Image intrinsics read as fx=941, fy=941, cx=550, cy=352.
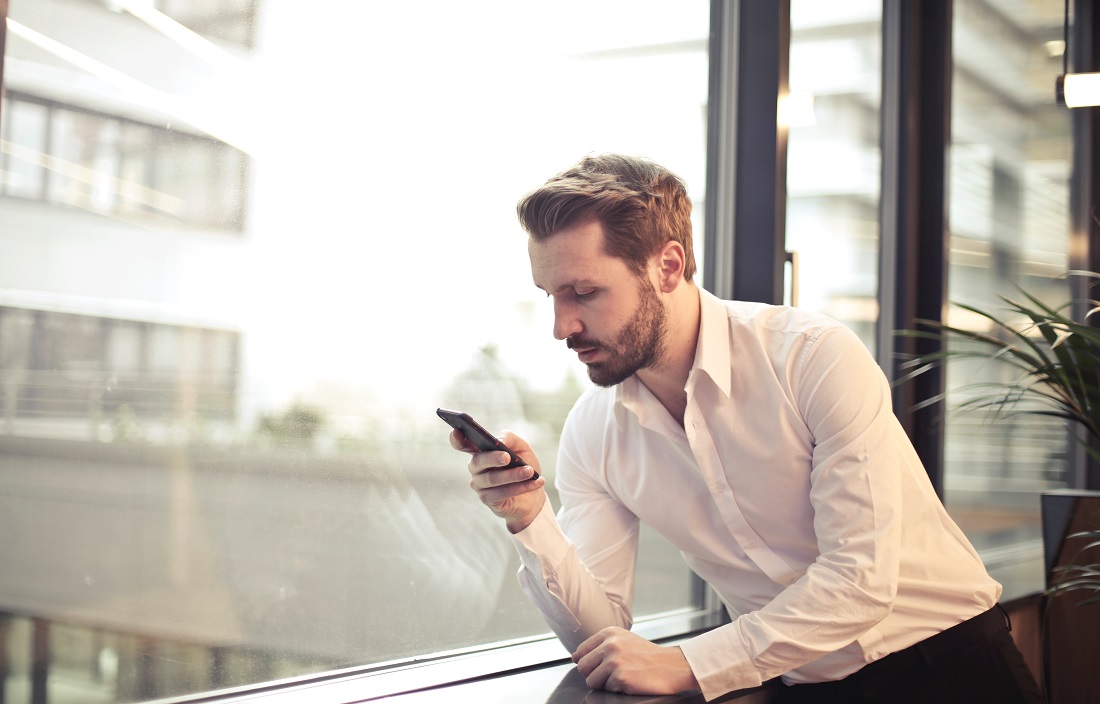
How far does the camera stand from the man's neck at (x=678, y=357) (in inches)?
71.5

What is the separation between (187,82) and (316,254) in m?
0.36

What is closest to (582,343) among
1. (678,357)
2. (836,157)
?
(678,357)

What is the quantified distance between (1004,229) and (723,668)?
3.24 meters

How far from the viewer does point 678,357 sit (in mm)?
1841

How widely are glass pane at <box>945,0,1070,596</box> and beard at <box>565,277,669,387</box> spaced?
212 cm

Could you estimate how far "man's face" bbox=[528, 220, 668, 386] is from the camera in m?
1.67

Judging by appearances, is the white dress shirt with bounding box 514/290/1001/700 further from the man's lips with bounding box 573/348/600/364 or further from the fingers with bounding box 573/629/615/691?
the man's lips with bounding box 573/348/600/364

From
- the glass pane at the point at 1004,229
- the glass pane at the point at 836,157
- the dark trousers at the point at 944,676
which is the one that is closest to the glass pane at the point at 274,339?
the dark trousers at the point at 944,676

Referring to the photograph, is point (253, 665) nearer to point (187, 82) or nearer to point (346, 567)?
point (346, 567)

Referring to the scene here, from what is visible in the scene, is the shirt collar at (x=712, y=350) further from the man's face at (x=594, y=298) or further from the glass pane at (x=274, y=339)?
the glass pane at (x=274, y=339)

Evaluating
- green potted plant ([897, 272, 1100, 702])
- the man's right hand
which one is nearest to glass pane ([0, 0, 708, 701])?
the man's right hand

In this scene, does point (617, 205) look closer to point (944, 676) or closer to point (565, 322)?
point (565, 322)

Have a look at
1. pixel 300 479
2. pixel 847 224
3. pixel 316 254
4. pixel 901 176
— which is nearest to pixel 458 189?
pixel 316 254

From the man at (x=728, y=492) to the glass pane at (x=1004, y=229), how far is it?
6.08 ft
